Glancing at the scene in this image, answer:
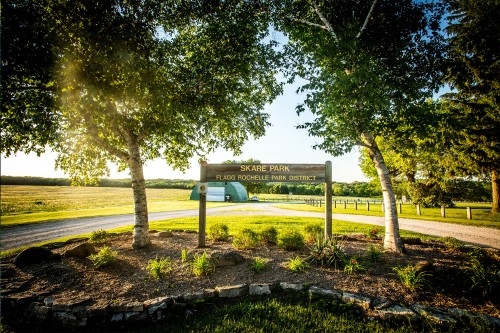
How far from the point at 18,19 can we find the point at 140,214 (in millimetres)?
5544

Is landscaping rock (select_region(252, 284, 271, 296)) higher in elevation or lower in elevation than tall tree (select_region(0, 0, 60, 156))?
lower

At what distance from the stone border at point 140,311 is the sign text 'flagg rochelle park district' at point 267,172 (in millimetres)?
Answer: 4205

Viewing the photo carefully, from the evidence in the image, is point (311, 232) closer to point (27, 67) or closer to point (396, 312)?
point (396, 312)

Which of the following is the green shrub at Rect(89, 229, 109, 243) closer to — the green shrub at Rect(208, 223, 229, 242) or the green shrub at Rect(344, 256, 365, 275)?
the green shrub at Rect(208, 223, 229, 242)

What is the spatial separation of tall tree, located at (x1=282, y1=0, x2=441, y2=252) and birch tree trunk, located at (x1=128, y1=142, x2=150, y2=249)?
5.53 meters

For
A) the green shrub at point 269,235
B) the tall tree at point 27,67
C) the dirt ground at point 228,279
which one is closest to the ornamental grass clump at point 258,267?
the dirt ground at point 228,279

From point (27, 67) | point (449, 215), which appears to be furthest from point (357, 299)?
point (449, 215)

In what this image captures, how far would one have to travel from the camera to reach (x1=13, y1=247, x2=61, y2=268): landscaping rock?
6.41m

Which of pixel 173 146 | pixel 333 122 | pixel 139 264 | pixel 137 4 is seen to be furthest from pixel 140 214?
pixel 333 122

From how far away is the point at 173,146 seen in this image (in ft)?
31.7

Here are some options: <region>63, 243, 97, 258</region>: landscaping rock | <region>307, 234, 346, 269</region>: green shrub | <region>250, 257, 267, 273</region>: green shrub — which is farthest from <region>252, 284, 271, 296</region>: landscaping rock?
<region>63, 243, 97, 258</region>: landscaping rock

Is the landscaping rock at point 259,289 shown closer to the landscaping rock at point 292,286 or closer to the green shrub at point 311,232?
the landscaping rock at point 292,286

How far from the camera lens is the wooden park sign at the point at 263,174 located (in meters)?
8.27

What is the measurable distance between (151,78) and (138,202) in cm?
398
